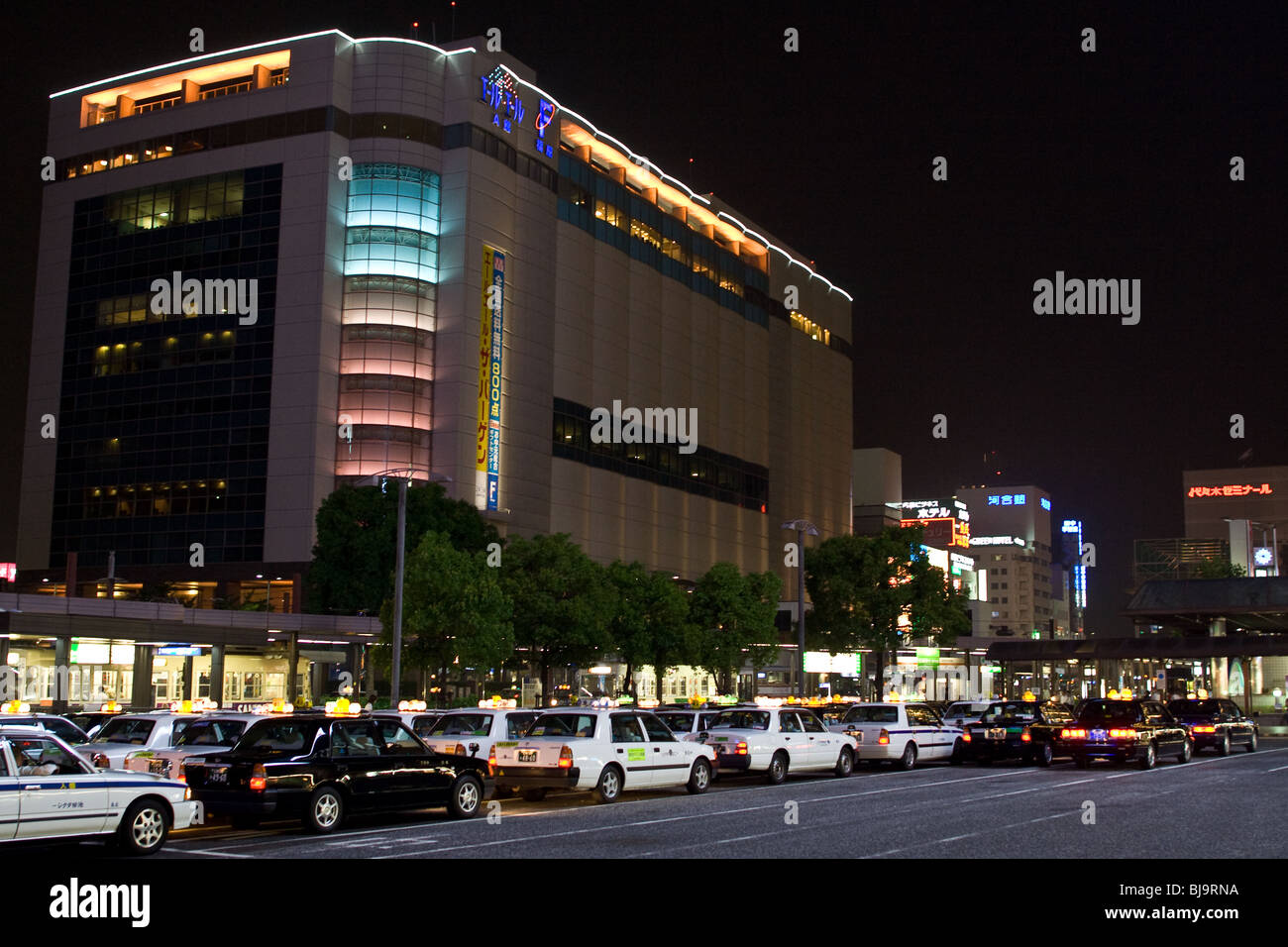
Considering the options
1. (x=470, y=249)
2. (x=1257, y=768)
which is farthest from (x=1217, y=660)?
(x=470, y=249)

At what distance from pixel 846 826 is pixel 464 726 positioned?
361 inches

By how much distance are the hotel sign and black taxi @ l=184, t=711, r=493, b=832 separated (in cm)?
6652

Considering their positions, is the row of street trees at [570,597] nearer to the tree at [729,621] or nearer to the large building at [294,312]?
the tree at [729,621]

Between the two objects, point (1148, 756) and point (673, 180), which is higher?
point (673, 180)

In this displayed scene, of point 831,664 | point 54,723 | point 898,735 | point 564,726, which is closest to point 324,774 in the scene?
point 564,726

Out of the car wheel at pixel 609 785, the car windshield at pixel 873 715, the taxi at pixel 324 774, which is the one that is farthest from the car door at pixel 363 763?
the car windshield at pixel 873 715

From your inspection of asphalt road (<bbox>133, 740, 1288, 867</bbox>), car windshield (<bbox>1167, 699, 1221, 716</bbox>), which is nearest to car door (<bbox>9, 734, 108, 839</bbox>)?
asphalt road (<bbox>133, 740, 1288, 867</bbox>)

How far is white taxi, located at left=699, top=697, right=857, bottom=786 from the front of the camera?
2870 centimetres

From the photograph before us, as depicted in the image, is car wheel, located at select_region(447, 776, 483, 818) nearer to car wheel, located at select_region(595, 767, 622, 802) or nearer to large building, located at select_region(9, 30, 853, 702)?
car wheel, located at select_region(595, 767, 622, 802)

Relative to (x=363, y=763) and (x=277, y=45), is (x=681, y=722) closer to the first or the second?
(x=363, y=763)

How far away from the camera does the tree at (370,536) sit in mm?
71938

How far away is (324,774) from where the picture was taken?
18969 millimetres
